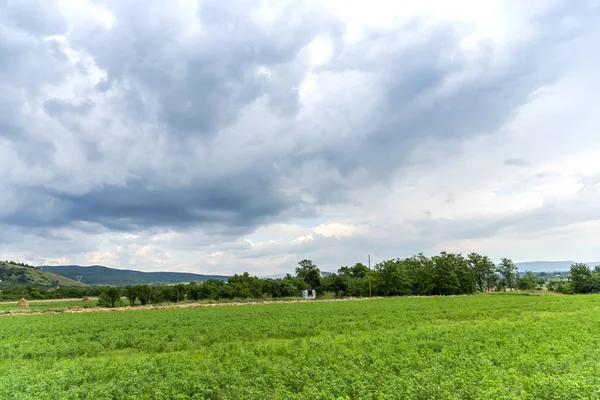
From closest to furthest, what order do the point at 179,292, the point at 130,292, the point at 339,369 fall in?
the point at 339,369
the point at 130,292
the point at 179,292

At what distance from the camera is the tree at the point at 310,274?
115750 millimetres

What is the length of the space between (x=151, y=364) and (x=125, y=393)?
11.8 ft

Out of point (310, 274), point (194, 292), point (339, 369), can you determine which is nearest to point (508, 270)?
point (310, 274)

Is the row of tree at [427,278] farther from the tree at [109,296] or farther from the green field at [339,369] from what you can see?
the green field at [339,369]

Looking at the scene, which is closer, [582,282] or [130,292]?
[130,292]

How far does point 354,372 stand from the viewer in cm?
1268

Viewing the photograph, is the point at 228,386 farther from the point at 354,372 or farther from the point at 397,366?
the point at 397,366

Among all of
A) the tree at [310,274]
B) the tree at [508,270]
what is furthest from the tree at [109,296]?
the tree at [508,270]

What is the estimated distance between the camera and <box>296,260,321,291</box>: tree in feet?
380

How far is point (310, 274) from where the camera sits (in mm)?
118438

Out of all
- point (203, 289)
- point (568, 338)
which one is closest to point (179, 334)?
point (568, 338)

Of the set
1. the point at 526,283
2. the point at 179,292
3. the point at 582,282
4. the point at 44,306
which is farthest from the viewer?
the point at 526,283

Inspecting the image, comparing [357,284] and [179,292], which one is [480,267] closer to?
[357,284]

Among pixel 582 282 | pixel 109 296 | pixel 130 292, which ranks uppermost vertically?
pixel 582 282
